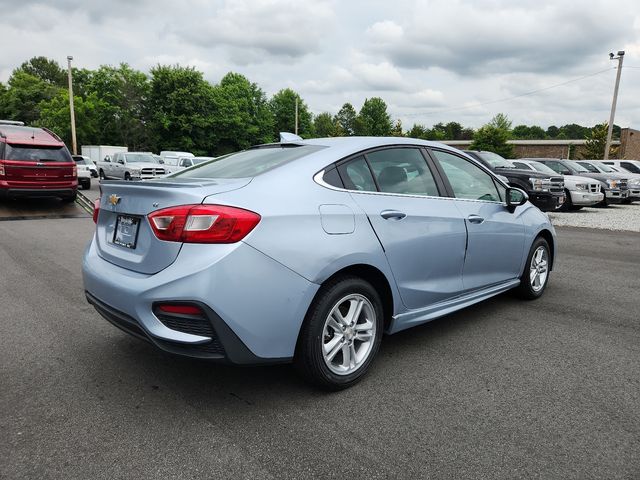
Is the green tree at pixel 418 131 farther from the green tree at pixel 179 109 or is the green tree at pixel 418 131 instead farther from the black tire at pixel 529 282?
the black tire at pixel 529 282

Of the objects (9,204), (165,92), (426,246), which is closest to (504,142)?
(165,92)

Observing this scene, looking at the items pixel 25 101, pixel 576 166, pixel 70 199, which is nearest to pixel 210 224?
pixel 70 199

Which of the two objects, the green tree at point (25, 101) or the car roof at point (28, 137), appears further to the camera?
the green tree at point (25, 101)

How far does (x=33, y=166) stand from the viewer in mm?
11336

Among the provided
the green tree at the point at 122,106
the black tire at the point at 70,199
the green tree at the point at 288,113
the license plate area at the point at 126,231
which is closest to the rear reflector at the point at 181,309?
the license plate area at the point at 126,231

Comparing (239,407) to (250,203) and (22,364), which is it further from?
(22,364)

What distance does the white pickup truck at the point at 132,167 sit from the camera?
21188mm

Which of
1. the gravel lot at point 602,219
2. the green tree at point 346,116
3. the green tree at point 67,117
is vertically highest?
the green tree at point 346,116

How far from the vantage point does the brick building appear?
48.4 metres

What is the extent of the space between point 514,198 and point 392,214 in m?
1.98

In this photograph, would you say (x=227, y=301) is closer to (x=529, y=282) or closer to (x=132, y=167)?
(x=529, y=282)

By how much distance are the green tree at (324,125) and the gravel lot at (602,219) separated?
277 feet

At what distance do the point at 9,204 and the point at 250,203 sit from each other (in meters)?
13.1

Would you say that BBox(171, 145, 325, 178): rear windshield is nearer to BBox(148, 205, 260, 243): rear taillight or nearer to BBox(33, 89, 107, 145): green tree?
BBox(148, 205, 260, 243): rear taillight
